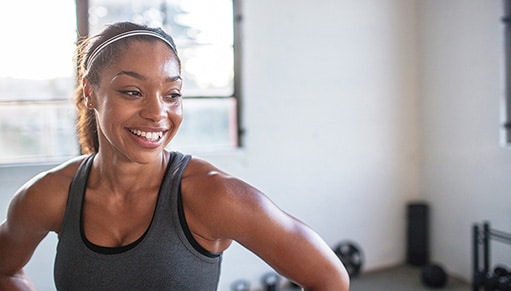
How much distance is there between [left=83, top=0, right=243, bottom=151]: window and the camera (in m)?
2.48

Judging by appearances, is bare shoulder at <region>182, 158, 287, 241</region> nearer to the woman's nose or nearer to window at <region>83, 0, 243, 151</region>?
the woman's nose

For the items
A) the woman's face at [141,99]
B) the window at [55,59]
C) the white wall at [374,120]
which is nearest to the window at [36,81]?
the window at [55,59]

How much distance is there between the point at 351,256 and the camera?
280 centimetres

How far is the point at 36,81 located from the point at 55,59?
132mm

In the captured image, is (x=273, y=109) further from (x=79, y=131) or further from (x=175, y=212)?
(x=175, y=212)

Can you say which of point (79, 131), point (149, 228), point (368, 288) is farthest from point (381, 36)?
point (149, 228)

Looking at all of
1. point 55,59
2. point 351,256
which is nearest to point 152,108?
point 55,59

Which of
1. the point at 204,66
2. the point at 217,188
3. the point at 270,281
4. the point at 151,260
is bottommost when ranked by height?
the point at 270,281

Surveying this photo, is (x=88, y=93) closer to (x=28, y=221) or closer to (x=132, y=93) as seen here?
(x=132, y=93)

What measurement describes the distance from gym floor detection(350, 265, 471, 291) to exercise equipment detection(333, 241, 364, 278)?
2.7 inches

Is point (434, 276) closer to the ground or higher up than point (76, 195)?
closer to the ground

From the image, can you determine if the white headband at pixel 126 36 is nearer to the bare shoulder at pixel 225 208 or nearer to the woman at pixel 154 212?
the woman at pixel 154 212

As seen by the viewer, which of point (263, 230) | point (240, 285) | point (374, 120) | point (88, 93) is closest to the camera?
point (263, 230)

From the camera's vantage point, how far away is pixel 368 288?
8.85ft
